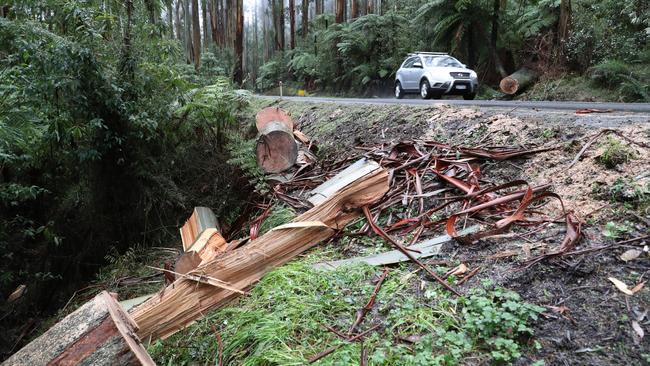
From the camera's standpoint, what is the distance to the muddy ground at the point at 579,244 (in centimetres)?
256

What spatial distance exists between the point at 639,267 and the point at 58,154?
749cm

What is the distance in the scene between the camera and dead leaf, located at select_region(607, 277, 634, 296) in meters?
2.75

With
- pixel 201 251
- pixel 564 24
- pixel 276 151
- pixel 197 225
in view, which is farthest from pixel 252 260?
pixel 564 24

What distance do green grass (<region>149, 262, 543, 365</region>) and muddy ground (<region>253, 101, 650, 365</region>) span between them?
0.20m

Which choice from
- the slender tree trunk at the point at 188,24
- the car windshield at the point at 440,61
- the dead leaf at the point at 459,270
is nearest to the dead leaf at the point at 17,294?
the dead leaf at the point at 459,270

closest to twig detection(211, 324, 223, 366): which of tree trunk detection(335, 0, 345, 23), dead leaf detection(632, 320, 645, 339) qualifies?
dead leaf detection(632, 320, 645, 339)

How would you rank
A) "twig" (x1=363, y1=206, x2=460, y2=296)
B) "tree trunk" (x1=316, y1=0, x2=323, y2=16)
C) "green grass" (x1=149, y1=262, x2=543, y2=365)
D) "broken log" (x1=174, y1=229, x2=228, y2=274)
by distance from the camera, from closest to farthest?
"green grass" (x1=149, y1=262, x2=543, y2=365)
"twig" (x1=363, y1=206, x2=460, y2=296)
"broken log" (x1=174, y1=229, x2=228, y2=274)
"tree trunk" (x1=316, y1=0, x2=323, y2=16)

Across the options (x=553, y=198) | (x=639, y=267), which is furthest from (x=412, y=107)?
(x=639, y=267)

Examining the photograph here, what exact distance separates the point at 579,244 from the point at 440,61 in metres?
14.3

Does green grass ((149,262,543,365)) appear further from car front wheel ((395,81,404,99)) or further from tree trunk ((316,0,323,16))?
tree trunk ((316,0,323,16))

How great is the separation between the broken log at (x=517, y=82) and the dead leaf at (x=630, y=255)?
15.1 m

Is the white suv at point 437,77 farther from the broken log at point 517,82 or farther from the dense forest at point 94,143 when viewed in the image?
the dense forest at point 94,143

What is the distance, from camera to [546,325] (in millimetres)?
2693

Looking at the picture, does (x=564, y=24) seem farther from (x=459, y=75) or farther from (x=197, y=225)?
(x=197, y=225)
